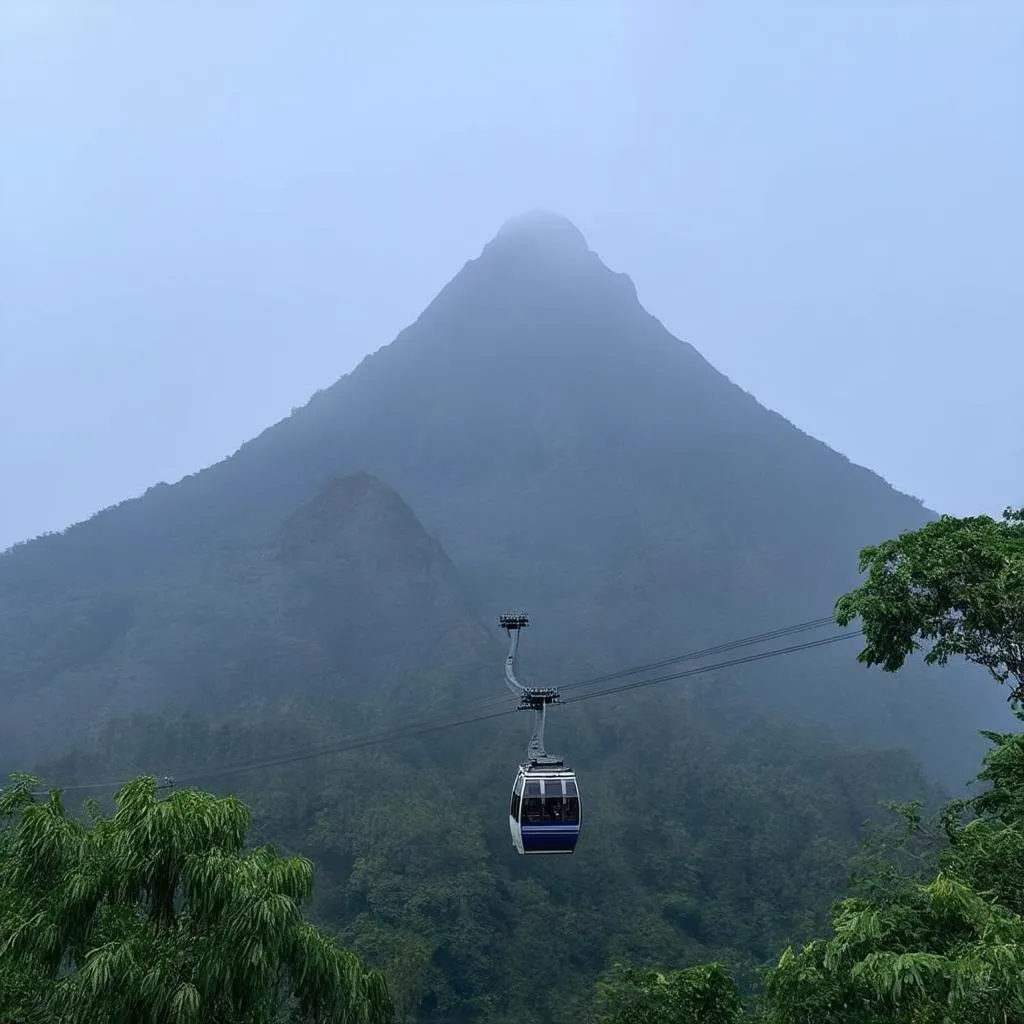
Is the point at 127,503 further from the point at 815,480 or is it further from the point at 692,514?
the point at 815,480

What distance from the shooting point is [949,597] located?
1205cm

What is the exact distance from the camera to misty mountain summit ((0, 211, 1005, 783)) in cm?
9212

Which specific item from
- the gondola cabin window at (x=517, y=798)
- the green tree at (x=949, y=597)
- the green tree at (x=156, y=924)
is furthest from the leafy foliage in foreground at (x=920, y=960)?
the green tree at (x=156, y=924)

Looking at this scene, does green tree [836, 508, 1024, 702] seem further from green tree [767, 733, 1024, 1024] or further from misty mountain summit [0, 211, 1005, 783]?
misty mountain summit [0, 211, 1005, 783]

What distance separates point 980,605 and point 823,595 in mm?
116998

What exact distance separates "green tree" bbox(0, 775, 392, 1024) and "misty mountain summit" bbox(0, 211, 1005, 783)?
7301 cm

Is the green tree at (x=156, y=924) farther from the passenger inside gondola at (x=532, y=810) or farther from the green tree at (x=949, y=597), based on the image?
the green tree at (x=949, y=597)

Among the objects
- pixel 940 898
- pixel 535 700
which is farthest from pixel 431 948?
pixel 940 898

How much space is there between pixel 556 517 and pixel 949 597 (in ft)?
404

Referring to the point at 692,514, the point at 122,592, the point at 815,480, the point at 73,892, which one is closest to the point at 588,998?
the point at 73,892

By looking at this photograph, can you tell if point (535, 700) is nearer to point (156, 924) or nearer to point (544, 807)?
point (544, 807)

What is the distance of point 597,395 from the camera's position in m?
168

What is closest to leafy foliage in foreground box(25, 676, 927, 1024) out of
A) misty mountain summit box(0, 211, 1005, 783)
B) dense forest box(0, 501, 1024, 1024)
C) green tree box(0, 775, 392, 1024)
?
dense forest box(0, 501, 1024, 1024)

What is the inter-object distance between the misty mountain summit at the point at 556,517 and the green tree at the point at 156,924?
7301 cm
